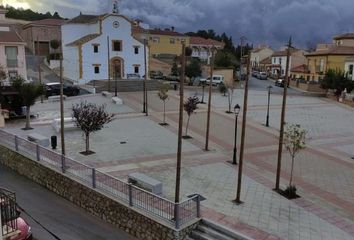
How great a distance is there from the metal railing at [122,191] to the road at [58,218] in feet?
3.52

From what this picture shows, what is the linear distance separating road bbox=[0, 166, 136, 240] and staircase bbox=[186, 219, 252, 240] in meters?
2.31

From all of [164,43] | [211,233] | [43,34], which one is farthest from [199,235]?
[164,43]

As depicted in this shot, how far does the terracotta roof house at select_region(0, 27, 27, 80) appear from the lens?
4097cm

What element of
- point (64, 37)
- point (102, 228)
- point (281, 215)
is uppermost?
point (64, 37)

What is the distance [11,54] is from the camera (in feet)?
136

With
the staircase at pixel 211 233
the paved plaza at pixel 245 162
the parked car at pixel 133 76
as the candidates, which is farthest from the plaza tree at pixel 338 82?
the staircase at pixel 211 233

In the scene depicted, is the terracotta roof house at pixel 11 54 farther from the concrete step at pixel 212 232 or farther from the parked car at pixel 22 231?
the concrete step at pixel 212 232

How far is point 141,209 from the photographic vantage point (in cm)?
1233

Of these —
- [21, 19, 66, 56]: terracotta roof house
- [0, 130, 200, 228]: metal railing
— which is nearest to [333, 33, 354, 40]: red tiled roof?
[21, 19, 66, 56]: terracotta roof house

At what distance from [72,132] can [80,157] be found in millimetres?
5458

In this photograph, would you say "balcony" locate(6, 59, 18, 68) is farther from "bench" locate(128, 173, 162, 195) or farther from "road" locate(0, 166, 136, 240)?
"bench" locate(128, 173, 162, 195)

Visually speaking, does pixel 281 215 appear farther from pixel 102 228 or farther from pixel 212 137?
pixel 212 137

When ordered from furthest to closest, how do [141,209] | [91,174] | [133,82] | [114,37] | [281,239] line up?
[114,37]
[133,82]
[91,174]
[141,209]
[281,239]

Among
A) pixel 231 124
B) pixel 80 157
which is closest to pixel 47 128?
pixel 80 157
